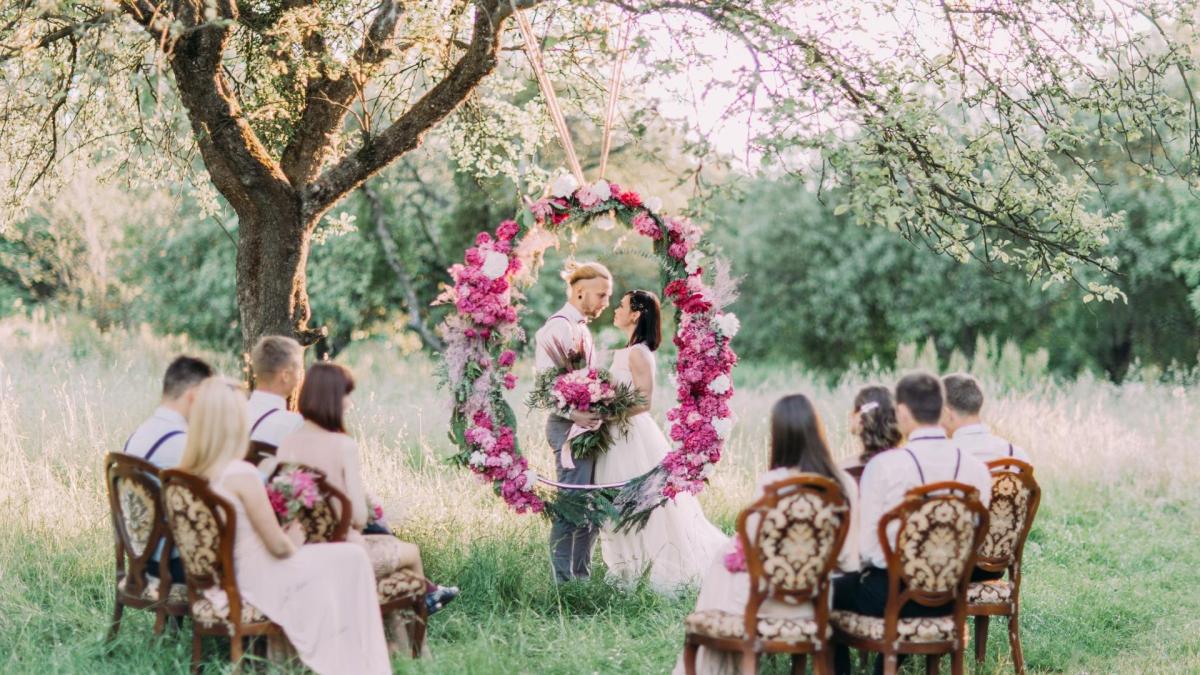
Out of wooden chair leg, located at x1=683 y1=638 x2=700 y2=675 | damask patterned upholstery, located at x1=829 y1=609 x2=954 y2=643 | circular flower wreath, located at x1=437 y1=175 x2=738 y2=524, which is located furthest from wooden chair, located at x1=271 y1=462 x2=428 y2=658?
damask patterned upholstery, located at x1=829 y1=609 x2=954 y2=643

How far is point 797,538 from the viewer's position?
→ 15.0 ft

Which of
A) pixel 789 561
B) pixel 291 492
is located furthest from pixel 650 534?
pixel 291 492

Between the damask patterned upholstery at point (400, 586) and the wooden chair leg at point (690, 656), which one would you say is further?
the damask patterned upholstery at point (400, 586)

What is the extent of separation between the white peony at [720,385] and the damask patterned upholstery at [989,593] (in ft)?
6.58

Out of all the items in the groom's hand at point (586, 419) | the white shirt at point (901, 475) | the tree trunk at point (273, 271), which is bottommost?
the white shirt at point (901, 475)

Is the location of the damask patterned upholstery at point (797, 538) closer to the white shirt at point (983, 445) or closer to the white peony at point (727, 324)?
the white shirt at point (983, 445)

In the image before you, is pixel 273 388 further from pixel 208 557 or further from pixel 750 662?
pixel 750 662

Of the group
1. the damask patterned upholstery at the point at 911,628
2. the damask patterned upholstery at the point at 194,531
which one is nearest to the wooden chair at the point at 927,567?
the damask patterned upholstery at the point at 911,628

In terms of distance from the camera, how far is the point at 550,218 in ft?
23.5

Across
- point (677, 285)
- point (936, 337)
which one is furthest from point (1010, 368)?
point (677, 285)

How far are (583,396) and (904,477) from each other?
2586 mm

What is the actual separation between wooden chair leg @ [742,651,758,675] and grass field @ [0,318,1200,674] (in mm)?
796

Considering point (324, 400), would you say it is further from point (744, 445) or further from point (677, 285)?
point (744, 445)

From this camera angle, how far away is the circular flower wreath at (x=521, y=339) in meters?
6.93
